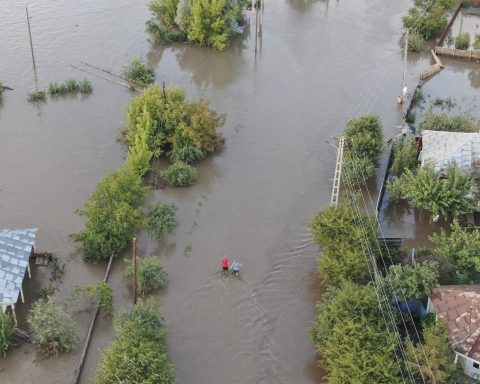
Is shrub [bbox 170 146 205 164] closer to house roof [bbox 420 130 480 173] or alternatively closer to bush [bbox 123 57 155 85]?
bush [bbox 123 57 155 85]

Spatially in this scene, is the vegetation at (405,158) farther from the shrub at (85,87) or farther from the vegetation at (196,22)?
the shrub at (85,87)

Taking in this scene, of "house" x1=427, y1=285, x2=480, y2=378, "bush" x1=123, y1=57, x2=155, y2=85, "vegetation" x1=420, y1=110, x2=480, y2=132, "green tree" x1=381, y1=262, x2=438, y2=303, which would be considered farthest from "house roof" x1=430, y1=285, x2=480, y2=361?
"bush" x1=123, y1=57, x2=155, y2=85

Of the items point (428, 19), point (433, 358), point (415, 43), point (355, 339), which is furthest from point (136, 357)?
point (428, 19)

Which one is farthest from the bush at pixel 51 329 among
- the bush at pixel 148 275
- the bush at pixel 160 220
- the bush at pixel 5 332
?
the bush at pixel 160 220

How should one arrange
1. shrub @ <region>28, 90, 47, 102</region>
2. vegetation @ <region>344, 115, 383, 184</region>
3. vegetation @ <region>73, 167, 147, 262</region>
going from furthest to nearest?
shrub @ <region>28, 90, 47, 102</region> < vegetation @ <region>344, 115, 383, 184</region> < vegetation @ <region>73, 167, 147, 262</region>

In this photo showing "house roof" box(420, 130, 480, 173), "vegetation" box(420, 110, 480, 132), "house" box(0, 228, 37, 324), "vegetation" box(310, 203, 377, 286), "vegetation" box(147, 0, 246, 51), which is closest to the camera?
"house" box(0, 228, 37, 324)

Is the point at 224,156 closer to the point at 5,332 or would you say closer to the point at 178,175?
the point at 178,175

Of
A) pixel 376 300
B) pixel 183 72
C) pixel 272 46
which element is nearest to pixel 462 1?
pixel 272 46
